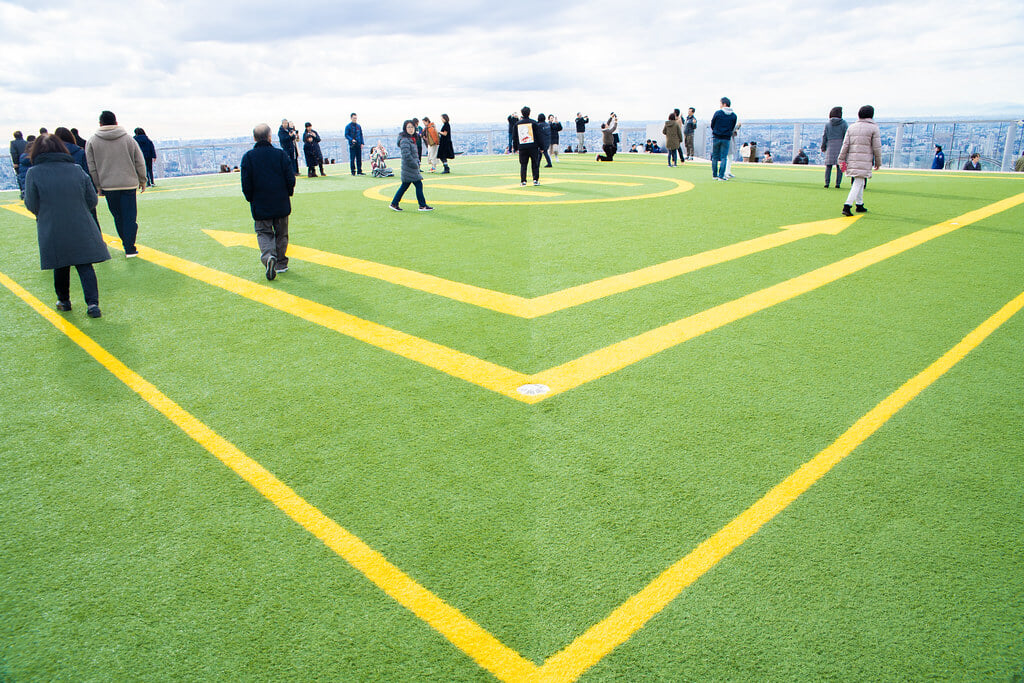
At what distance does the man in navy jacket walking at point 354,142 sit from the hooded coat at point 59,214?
16213 millimetres

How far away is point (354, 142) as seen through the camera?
23.0 metres

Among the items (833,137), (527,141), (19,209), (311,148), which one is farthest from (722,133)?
(19,209)

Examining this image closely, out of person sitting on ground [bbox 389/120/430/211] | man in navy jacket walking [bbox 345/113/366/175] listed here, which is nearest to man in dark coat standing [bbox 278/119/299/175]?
man in navy jacket walking [bbox 345/113/366/175]

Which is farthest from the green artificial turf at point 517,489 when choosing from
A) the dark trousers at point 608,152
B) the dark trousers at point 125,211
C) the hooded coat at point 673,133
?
the dark trousers at point 608,152

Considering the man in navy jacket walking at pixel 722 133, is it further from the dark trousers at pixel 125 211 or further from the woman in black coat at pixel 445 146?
the dark trousers at pixel 125 211

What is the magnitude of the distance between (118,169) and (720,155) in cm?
1577

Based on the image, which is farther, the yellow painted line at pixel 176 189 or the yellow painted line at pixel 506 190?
the yellow painted line at pixel 176 189

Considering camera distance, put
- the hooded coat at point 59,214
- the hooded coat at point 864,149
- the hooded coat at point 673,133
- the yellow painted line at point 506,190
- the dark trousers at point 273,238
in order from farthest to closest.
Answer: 1. the hooded coat at point 673,133
2. the yellow painted line at point 506,190
3. the hooded coat at point 864,149
4. the dark trousers at point 273,238
5. the hooded coat at point 59,214

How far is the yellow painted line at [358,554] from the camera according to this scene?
2.55m

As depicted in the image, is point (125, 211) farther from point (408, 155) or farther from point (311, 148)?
point (311, 148)

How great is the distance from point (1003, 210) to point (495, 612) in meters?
14.2

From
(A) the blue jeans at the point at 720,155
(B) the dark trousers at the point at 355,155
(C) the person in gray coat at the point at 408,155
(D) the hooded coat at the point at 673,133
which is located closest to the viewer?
(C) the person in gray coat at the point at 408,155

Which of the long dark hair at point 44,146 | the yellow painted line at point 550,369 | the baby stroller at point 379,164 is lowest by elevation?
the yellow painted line at point 550,369

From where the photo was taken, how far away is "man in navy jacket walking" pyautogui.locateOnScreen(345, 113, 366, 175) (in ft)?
72.8
